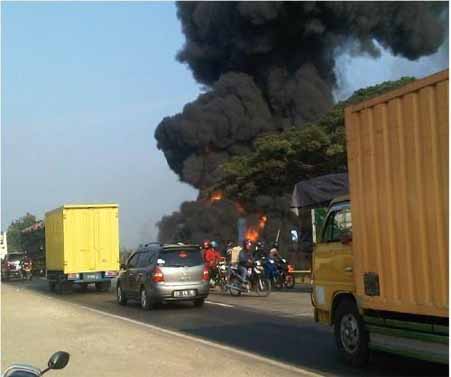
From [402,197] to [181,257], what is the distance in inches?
367

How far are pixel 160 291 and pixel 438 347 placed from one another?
926 centimetres

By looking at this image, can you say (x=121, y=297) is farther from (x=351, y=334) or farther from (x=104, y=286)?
(x=351, y=334)

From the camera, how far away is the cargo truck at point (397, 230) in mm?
6195

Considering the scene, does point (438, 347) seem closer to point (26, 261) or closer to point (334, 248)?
point (334, 248)

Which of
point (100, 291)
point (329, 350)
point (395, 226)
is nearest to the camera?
point (395, 226)

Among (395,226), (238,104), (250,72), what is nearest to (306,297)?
(395,226)

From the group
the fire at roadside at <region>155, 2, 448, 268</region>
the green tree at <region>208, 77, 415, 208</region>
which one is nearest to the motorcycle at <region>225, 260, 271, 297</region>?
the green tree at <region>208, 77, 415, 208</region>

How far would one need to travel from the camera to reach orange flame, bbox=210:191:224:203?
41.6 metres

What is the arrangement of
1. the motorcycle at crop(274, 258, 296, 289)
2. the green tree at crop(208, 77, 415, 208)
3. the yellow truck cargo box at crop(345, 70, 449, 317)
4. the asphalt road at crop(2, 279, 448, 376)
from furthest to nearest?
the green tree at crop(208, 77, 415, 208)
the motorcycle at crop(274, 258, 296, 289)
the asphalt road at crop(2, 279, 448, 376)
the yellow truck cargo box at crop(345, 70, 449, 317)

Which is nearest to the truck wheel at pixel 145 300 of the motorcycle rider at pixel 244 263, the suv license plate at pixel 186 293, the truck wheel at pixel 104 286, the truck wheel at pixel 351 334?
the suv license plate at pixel 186 293

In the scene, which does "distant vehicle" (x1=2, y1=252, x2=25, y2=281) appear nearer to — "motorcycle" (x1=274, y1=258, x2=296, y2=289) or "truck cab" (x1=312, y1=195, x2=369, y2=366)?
"motorcycle" (x1=274, y1=258, x2=296, y2=289)

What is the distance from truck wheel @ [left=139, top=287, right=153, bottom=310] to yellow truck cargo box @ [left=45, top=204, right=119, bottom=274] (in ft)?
24.3

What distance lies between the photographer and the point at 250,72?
171 feet

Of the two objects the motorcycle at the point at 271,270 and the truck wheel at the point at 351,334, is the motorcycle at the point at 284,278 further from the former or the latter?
the truck wheel at the point at 351,334
